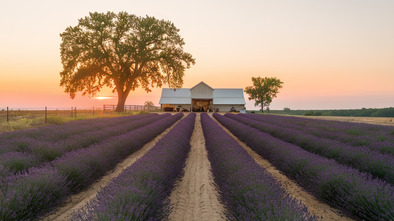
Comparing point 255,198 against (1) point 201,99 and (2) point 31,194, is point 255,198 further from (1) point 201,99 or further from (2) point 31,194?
(1) point 201,99

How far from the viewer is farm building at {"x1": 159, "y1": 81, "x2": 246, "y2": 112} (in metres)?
46.9

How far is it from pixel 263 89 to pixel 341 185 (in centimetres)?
5624

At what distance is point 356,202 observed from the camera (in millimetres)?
3467

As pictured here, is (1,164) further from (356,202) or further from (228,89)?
(228,89)

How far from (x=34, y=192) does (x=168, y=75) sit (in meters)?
29.1

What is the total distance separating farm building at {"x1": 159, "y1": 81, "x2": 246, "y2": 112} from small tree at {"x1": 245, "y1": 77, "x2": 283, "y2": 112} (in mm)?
7639

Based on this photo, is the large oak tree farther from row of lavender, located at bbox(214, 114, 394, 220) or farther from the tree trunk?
row of lavender, located at bbox(214, 114, 394, 220)

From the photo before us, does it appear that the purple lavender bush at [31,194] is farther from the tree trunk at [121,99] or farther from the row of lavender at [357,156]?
the tree trunk at [121,99]

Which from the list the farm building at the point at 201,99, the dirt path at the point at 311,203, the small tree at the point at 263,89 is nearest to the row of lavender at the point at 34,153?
the dirt path at the point at 311,203

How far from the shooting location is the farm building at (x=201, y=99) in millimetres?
46938

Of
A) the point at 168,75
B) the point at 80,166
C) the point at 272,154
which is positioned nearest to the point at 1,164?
the point at 80,166

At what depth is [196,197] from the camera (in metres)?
4.37

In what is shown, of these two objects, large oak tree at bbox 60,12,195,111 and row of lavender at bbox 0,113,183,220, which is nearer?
row of lavender at bbox 0,113,183,220

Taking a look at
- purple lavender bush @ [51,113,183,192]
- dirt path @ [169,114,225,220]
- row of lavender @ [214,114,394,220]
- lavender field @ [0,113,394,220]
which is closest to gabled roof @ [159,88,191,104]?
purple lavender bush @ [51,113,183,192]
